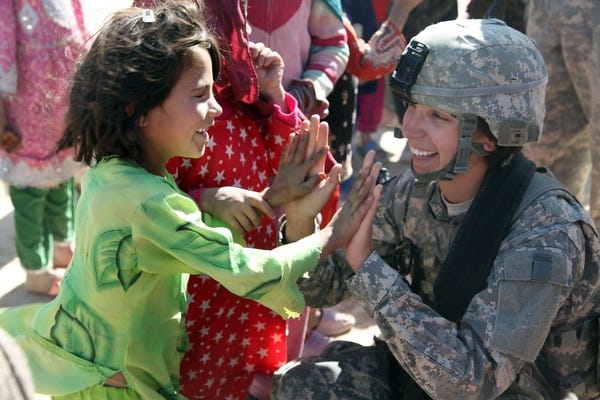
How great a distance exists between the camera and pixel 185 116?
8.09 ft

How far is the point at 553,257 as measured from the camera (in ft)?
8.31

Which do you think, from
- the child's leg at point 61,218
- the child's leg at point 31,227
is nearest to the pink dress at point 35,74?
the child's leg at point 31,227

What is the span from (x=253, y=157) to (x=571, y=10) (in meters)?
2.20

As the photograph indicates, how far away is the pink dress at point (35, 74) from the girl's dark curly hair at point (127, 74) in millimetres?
1596

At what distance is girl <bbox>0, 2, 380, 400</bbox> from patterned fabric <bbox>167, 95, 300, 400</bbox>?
0.30 metres

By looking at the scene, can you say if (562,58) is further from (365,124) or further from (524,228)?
(365,124)

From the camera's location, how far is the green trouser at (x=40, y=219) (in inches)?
182

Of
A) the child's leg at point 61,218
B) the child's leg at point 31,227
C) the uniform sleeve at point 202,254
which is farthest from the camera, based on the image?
the child's leg at point 61,218

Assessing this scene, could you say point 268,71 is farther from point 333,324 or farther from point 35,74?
point 333,324

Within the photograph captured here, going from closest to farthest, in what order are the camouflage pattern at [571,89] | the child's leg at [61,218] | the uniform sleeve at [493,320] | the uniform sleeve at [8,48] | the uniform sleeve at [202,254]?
the uniform sleeve at [202,254]
the uniform sleeve at [493,320]
the uniform sleeve at [8,48]
the camouflage pattern at [571,89]
the child's leg at [61,218]

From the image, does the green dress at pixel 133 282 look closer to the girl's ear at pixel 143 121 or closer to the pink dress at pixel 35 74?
the girl's ear at pixel 143 121

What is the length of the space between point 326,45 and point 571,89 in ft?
5.45

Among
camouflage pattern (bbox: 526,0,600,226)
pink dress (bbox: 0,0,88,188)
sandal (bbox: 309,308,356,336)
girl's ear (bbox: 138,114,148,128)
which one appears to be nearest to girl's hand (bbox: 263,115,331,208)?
girl's ear (bbox: 138,114,148,128)

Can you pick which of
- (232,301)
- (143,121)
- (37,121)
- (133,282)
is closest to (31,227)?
(37,121)
